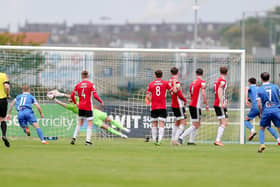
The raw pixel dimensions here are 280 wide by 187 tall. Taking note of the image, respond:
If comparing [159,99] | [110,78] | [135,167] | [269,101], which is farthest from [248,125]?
[135,167]

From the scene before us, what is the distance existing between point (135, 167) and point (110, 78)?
12874 mm

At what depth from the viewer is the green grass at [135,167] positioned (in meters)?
12.4

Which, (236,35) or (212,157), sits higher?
(236,35)

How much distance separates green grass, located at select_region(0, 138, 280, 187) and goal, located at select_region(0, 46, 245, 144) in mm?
7506

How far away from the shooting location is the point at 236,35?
15938 cm

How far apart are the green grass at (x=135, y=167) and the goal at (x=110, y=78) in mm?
7506

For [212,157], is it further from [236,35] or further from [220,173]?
[236,35]

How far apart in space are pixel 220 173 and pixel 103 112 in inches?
527

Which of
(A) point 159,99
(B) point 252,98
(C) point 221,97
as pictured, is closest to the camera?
(A) point 159,99

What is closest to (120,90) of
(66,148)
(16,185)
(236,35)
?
(66,148)

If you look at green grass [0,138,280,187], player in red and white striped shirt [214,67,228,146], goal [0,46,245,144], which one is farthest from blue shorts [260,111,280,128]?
goal [0,46,245,144]

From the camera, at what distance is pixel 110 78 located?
27.1 meters

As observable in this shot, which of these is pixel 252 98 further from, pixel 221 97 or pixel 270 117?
pixel 270 117

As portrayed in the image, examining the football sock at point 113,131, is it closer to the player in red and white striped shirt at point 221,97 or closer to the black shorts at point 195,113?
the black shorts at point 195,113
